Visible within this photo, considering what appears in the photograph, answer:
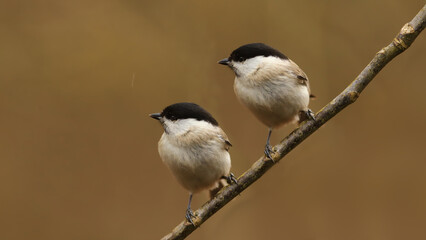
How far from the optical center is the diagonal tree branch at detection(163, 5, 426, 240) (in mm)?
1044

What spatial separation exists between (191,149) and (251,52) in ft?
1.14

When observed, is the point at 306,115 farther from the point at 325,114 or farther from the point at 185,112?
the point at 185,112

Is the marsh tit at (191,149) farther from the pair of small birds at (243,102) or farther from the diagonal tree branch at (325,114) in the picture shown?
the diagonal tree branch at (325,114)

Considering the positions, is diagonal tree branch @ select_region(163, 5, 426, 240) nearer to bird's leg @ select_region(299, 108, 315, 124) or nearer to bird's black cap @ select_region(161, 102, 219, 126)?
bird's leg @ select_region(299, 108, 315, 124)

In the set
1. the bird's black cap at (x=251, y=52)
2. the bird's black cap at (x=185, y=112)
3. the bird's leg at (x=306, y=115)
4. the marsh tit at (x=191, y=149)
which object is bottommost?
the marsh tit at (x=191, y=149)

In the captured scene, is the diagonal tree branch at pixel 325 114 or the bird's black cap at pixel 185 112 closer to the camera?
the diagonal tree branch at pixel 325 114

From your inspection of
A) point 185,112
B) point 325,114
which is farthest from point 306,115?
point 185,112

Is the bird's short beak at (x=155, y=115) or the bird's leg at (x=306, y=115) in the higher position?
the bird's short beak at (x=155, y=115)

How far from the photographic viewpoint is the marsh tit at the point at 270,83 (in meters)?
1.15

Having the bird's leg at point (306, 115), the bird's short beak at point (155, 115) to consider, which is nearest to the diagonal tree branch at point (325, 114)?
the bird's leg at point (306, 115)

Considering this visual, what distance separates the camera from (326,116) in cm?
108

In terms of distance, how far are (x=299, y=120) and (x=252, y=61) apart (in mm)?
208

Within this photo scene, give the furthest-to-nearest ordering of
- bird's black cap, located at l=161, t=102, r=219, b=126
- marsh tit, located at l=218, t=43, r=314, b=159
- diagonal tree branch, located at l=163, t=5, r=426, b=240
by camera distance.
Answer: bird's black cap, located at l=161, t=102, r=219, b=126 < marsh tit, located at l=218, t=43, r=314, b=159 < diagonal tree branch, located at l=163, t=5, r=426, b=240

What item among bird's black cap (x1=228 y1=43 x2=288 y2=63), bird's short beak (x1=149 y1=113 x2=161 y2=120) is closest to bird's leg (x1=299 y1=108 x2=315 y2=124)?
bird's black cap (x1=228 y1=43 x2=288 y2=63)
